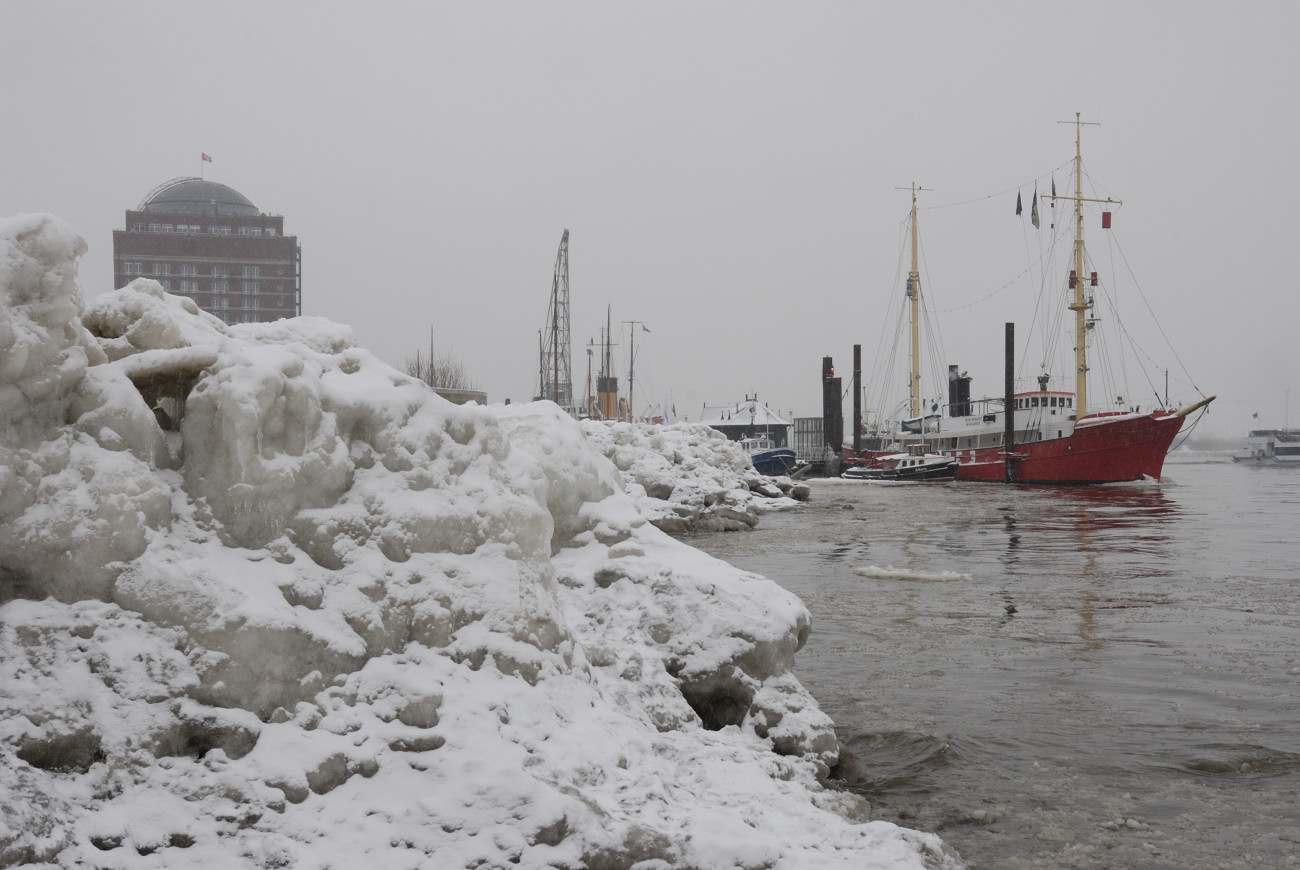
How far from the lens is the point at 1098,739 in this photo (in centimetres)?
618

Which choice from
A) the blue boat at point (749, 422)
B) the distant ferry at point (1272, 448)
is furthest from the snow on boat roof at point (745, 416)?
the distant ferry at point (1272, 448)

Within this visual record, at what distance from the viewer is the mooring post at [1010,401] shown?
42156 millimetres

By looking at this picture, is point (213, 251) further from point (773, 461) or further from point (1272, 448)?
point (1272, 448)

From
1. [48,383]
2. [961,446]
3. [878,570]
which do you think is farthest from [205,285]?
[48,383]

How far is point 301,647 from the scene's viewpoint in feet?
11.8

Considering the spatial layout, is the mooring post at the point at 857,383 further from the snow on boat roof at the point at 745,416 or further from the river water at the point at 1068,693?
the river water at the point at 1068,693

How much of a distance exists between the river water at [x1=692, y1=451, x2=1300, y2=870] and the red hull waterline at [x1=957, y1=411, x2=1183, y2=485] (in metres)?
23.1

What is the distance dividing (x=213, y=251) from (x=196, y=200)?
7.49 m

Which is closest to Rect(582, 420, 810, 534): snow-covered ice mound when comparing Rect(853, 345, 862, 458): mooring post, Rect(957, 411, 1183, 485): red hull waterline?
Rect(957, 411, 1183, 485): red hull waterline

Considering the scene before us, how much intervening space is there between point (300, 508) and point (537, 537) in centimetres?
116

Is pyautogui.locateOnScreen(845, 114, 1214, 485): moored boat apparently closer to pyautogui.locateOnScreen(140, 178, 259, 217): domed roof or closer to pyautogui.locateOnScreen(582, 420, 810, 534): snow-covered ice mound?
pyautogui.locateOnScreen(582, 420, 810, 534): snow-covered ice mound

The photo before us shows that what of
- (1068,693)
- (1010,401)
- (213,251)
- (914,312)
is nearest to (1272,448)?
(914,312)

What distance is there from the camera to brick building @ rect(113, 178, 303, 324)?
321 ft

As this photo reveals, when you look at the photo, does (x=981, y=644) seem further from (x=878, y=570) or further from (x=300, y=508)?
(x=300, y=508)
